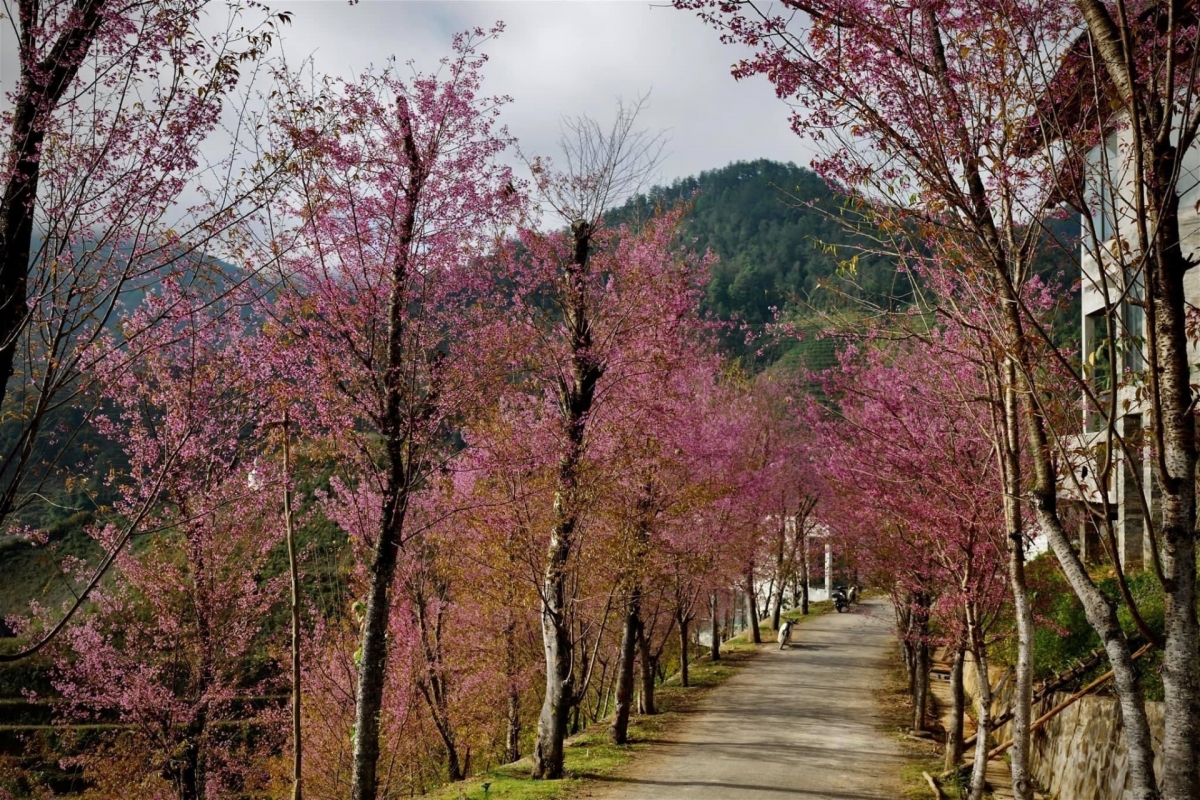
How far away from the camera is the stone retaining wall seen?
8078 millimetres

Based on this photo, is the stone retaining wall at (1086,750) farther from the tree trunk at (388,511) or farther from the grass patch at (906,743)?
the tree trunk at (388,511)

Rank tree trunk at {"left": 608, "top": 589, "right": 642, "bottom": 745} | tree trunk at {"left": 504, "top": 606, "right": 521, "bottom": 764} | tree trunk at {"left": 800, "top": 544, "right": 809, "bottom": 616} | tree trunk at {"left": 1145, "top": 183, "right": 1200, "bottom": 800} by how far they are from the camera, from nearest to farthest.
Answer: tree trunk at {"left": 1145, "top": 183, "right": 1200, "bottom": 800} → tree trunk at {"left": 608, "top": 589, "right": 642, "bottom": 745} → tree trunk at {"left": 504, "top": 606, "right": 521, "bottom": 764} → tree trunk at {"left": 800, "top": 544, "right": 809, "bottom": 616}

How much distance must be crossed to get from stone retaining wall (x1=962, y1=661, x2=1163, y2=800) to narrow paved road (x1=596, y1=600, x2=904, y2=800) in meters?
2.20

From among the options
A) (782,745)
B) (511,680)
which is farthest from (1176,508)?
(511,680)

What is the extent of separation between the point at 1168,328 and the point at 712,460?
15818mm

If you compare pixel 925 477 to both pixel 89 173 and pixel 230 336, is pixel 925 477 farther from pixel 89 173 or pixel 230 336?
pixel 230 336

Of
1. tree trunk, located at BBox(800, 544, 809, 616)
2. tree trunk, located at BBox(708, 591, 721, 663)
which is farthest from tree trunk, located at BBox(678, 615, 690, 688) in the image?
tree trunk, located at BBox(800, 544, 809, 616)

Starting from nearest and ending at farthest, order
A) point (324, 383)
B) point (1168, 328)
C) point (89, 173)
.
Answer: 1. point (1168, 328)
2. point (89, 173)
3. point (324, 383)

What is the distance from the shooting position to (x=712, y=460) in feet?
64.1

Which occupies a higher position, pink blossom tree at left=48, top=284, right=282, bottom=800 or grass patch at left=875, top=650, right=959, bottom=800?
pink blossom tree at left=48, top=284, right=282, bottom=800

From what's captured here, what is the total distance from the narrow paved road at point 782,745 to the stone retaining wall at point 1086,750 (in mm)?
2202

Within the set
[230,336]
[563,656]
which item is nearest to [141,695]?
[230,336]

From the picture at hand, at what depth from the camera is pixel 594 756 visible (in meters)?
14.4

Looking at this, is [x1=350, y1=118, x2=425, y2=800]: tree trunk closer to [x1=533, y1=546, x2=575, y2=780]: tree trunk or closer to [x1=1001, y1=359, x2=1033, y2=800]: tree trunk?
[x1=533, y1=546, x2=575, y2=780]: tree trunk
